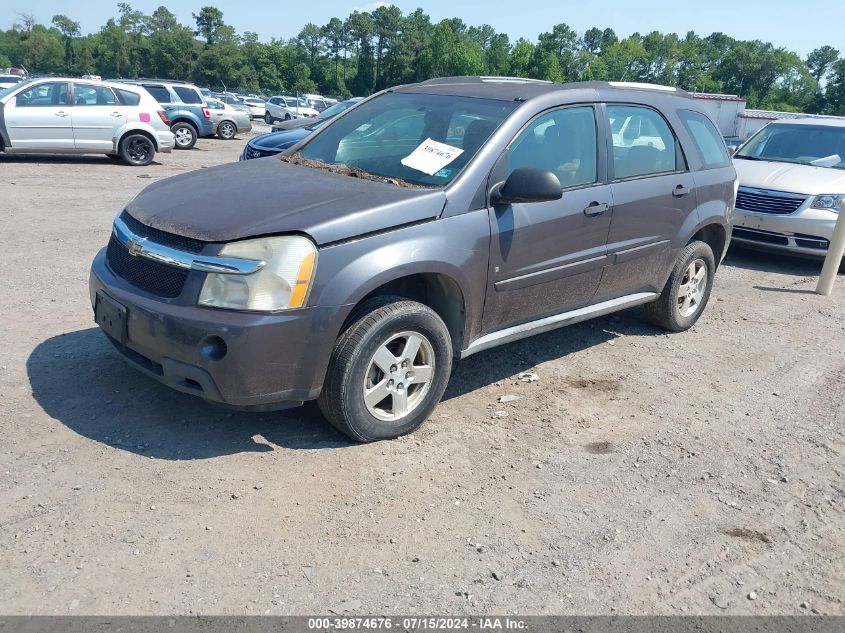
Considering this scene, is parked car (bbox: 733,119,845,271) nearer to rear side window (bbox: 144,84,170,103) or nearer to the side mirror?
the side mirror

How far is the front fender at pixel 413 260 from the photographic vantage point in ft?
12.3

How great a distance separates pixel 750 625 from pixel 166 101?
20.6 m

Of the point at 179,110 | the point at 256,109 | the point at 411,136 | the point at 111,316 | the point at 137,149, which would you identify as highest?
the point at 411,136

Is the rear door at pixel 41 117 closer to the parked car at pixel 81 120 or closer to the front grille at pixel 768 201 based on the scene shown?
the parked car at pixel 81 120

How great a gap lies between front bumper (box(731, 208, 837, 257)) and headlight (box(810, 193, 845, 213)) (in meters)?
0.06

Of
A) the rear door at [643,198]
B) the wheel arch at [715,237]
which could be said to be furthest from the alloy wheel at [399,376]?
the wheel arch at [715,237]

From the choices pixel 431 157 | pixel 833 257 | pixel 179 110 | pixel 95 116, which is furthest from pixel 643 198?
pixel 179 110

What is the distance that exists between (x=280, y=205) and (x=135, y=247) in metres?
0.78

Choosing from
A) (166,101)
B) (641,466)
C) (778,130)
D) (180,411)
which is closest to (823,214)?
(778,130)

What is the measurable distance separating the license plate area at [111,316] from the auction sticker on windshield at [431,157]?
71.1 inches

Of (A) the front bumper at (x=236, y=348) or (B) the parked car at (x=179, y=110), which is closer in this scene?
(A) the front bumper at (x=236, y=348)

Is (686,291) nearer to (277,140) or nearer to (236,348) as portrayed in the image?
(236,348)

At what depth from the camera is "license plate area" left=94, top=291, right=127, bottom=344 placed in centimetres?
390

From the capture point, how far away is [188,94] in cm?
2200
